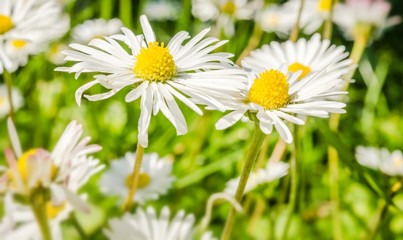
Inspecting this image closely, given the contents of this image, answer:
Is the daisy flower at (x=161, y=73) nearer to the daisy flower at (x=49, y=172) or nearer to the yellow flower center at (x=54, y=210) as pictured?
the daisy flower at (x=49, y=172)

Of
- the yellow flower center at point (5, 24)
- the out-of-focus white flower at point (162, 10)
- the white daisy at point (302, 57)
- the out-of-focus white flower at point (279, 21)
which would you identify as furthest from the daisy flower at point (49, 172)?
the out-of-focus white flower at point (162, 10)

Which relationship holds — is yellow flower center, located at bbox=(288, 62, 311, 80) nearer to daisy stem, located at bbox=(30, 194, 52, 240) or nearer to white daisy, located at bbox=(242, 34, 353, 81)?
white daisy, located at bbox=(242, 34, 353, 81)

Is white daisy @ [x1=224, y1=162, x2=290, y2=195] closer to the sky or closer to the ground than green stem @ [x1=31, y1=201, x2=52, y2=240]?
closer to the ground

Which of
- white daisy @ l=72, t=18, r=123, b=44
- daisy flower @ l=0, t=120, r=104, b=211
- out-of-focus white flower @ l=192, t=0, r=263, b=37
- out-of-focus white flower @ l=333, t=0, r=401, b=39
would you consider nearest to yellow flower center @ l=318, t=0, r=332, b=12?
out-of-focus white flower @ l=333, t=0, r=401, b=39

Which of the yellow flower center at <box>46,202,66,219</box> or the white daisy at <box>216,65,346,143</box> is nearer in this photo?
the white daisy at <box>216,65,346,143</box>

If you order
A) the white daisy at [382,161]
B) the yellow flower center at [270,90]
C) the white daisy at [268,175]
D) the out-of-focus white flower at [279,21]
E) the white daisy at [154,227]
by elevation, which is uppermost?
the out-of-focus white flower at [279,21]

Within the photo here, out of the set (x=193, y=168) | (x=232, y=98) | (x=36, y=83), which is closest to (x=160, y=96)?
(x=232, y=98)
